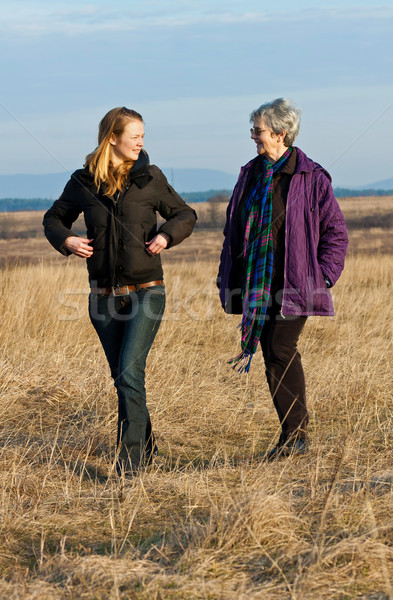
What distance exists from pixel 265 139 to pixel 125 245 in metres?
0.99

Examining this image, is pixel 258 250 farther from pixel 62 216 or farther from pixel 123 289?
pixel 62 216

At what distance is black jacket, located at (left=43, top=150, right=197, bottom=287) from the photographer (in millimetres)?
3748

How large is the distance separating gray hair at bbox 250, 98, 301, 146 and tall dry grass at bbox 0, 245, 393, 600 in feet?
5.57

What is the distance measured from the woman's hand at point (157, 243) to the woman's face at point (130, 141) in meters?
0.45

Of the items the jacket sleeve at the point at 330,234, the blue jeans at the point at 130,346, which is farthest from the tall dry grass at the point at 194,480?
the jacket sleeve at the point at 330,234

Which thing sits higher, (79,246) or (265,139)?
(265,139)

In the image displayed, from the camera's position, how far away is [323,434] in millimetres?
4668

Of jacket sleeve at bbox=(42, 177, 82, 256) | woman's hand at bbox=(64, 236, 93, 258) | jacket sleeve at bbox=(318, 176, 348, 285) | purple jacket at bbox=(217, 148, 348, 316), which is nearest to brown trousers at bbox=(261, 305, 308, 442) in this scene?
purple jacket at bbox=(217, 148, 348, 316)

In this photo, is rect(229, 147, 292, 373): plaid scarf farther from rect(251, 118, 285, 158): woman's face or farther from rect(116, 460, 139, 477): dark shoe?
rect(116, 460, 139, 477): dark shoe

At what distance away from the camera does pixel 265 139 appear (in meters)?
3.96

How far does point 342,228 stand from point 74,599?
7.91ft

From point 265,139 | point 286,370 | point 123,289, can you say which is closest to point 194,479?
point 286,370

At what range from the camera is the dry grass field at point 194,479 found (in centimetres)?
261

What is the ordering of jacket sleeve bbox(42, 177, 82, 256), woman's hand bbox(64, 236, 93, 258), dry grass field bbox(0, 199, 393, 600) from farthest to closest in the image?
jacket sleeve bbox(42, 177, 82, 256), woman's hand bbox(64, 236, 93, 258), dry grass field bbox(0, 199, 393, 600)
